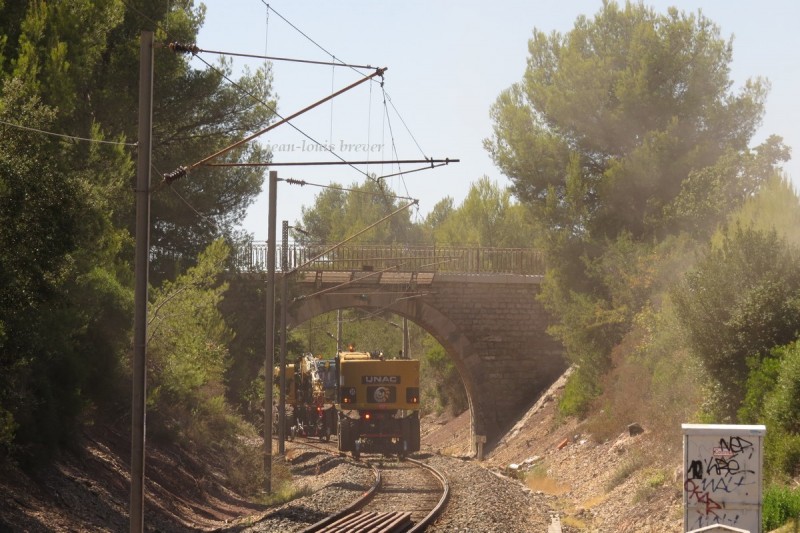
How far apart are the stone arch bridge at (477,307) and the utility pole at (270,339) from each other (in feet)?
50.6

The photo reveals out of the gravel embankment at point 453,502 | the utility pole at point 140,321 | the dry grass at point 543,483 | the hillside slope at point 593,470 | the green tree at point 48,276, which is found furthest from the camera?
the dry grass at point 543,483

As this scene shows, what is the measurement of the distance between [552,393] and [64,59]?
84.6 feet

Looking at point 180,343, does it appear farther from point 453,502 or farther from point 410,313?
point 410,313

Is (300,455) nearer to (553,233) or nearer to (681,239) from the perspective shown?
(553,233)

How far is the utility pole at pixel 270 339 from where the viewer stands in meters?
22.9

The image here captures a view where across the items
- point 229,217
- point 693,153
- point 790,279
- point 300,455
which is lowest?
point 300,455

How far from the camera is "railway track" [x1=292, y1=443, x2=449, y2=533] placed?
1651 cm

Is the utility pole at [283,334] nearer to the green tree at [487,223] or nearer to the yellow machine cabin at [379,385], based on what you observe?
the yellow machine cabin at [379,385]

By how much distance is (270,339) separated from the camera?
23.2 meters

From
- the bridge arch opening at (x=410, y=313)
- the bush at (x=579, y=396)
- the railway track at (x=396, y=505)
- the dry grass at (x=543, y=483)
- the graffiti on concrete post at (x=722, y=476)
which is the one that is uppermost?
the bridge arch opening at (x=410, y=313)

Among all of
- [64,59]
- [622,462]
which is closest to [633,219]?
[622,462]

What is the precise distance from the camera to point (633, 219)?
3369 cm

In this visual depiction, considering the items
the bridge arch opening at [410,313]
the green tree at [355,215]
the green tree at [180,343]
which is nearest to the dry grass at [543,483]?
the green tree at [180,343]

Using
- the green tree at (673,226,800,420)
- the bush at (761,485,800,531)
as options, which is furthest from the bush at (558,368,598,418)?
the bush at (761,485,800,531)
